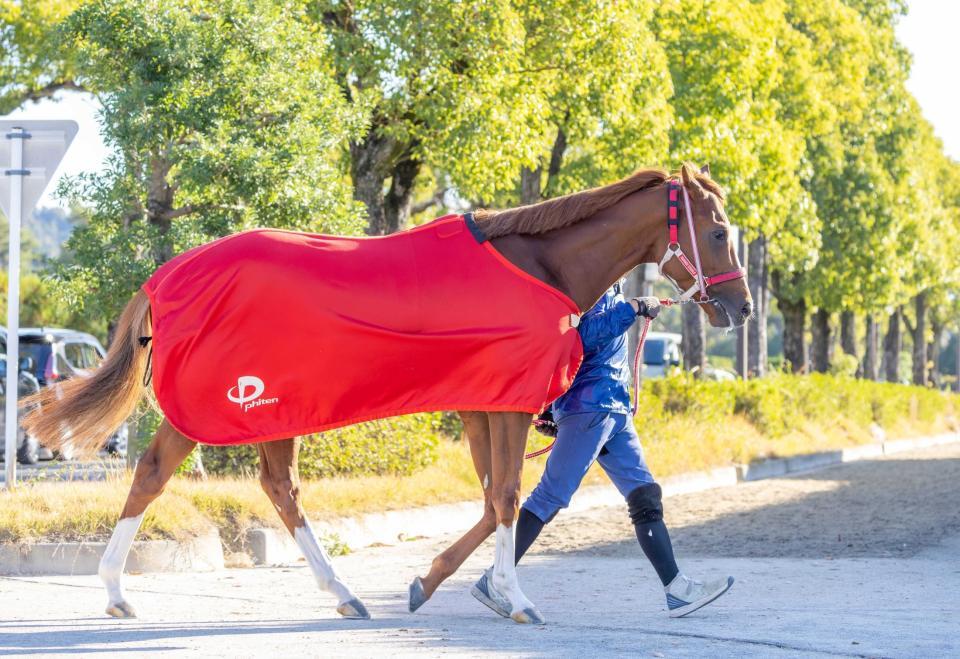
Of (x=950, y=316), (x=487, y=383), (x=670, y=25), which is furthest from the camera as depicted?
(x=950, y=316)

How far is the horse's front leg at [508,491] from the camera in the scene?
655cm

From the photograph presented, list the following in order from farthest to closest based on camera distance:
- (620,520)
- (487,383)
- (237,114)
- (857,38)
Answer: (857,38) → (620,520) → (237,114) → (487,383)

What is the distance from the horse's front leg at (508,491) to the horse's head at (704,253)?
→ 1134 millimetres

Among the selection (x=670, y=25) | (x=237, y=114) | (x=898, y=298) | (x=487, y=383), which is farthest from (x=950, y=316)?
(x=487, y=383)

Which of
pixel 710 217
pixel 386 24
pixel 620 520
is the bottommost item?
pixel 620 520

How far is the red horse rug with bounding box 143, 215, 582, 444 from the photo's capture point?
21.4 ft

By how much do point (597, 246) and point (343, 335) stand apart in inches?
53.3

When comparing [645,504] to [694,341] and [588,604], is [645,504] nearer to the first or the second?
[588,604]

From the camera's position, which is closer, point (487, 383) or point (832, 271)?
point (487, 383)

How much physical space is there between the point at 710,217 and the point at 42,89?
21.5m

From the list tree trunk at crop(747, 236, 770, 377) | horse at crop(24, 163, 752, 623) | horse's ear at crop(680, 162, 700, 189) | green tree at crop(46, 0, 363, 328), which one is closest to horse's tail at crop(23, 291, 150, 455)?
horse at crop(24, 163, 752, 623)

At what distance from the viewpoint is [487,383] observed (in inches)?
255

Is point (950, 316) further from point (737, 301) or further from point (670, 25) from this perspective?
point (737, 301)

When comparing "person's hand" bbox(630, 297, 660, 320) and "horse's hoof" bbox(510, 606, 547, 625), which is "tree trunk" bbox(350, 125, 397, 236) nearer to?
"person's hand" bbox(630, 297, 660, 320)
